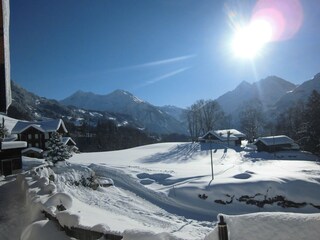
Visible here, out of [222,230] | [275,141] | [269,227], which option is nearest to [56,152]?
[222,230]

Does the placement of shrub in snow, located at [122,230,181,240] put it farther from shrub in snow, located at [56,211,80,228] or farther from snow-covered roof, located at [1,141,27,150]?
snow-covered roof, located at [1,141,27,150]

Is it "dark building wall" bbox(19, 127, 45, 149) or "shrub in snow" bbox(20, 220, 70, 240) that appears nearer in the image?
"shrub in snow" bbox(20, 220, 70, 240)

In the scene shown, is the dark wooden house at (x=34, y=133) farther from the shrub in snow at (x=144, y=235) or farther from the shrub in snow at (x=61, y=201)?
the shrub in snow at (x=144, y=235)

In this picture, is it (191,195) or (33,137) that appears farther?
(33,137)

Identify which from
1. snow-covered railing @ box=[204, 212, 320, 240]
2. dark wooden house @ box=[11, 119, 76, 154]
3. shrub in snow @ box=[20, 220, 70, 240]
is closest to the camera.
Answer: snow-covered railing @ box=[204, 212, 320, 240]

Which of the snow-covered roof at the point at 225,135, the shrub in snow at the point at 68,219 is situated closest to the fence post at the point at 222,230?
the shrub in snow at the point at 68,219

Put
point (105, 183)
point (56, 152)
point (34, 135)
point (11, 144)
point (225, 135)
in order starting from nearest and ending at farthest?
point (11, 144) < point (105, 183) < point (56, 152) < point (34, 135) < point (225, 135)

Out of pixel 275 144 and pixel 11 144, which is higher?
pixel 11 144

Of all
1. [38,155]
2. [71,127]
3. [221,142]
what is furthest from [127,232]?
A: [71,127]

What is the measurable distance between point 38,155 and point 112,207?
109 feet

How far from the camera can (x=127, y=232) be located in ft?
12.5

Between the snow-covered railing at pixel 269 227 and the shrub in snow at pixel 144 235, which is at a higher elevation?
the snow-covered railing at pixel 269 227

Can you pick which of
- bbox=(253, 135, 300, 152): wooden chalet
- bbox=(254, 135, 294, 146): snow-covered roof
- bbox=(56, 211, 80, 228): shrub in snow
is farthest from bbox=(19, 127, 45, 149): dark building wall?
bbox=(56, 211, 80, 228): shrub in snow

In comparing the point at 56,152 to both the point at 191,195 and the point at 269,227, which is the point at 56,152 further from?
the point at 269,227
